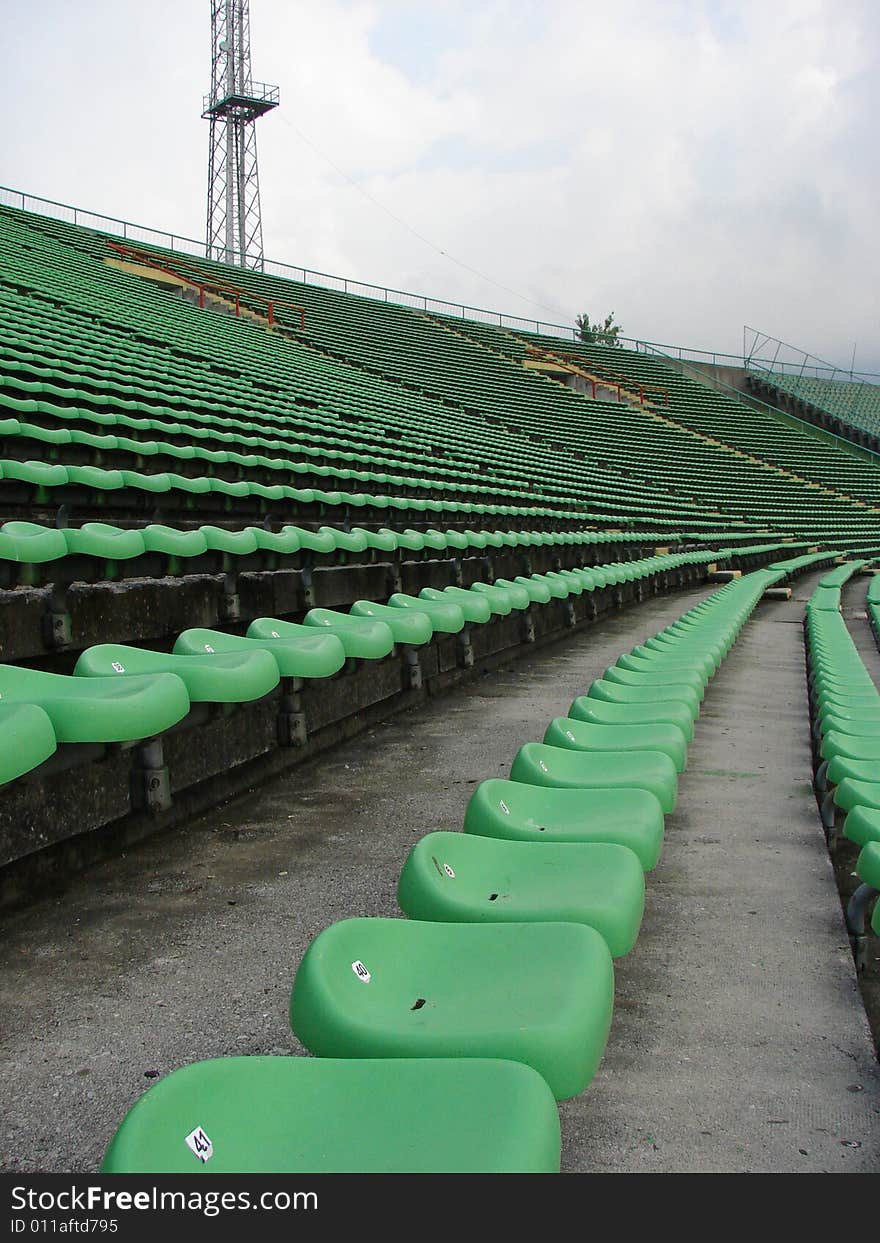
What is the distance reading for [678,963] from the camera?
1.50 metres

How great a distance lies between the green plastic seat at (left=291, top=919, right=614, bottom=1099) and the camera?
2.86ft

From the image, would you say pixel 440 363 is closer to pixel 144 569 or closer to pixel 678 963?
pixel 144 569

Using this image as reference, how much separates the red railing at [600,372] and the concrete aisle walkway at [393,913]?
19.1 m

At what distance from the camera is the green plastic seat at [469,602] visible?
307cm

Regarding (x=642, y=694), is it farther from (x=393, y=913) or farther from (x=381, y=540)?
(x=381, y=540)

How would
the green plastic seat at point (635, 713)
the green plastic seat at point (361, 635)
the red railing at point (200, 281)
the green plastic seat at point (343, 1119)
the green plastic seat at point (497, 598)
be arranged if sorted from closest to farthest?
the green plastic seat at point (343, 1119) → the green plastic seat at point (361, 635) → the green plastic seat at point (635, 713) → the green plastic seat at point (497, 598) → the red railing at point (200, 281)

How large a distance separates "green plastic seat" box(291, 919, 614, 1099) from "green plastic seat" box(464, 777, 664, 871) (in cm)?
39

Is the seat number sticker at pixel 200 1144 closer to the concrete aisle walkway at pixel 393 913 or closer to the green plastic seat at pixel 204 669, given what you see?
the concrete aisle walkway at pixel 393 913

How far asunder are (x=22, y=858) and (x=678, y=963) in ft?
3.48

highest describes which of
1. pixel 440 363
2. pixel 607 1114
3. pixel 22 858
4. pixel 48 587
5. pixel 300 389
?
pixel 440 363

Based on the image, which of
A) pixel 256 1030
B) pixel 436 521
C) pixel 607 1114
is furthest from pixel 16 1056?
pixel 436 521

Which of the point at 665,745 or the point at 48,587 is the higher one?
the point at 48,587

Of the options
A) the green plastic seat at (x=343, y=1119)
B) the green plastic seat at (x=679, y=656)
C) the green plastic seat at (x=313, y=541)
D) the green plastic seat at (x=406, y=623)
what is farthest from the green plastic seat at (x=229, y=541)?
the green plastic seat at (x=343, y=1119)

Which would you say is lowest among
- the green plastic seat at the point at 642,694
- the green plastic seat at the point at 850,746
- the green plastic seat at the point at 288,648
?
the green plastic seat at the point at 850,746
